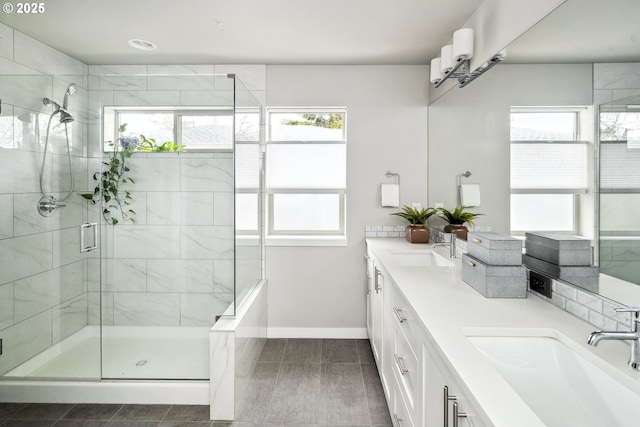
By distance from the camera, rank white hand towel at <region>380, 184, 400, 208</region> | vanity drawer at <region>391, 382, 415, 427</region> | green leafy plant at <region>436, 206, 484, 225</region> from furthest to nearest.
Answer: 1. white hand towel at <region>380, 184, 400, 208</region>
2. green leafy plant at <region>436, 206, 484, 225</region>
3. vanity drawer at <region>391, 382, 415, 427</region>

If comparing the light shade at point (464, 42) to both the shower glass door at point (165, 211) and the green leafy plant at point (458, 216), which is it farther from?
the shower glass door at point (165, 211)

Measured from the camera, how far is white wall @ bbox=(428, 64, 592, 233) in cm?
153

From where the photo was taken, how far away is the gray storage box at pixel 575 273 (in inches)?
54.2

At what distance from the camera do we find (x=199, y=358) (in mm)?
2738

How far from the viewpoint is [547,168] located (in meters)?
1.62

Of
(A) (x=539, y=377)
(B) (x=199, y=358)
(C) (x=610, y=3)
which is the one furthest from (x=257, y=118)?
(A) (x=539, y=377)

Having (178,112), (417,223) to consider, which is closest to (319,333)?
(417,223)

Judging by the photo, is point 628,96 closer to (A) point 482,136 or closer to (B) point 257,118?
(A) point 482,136

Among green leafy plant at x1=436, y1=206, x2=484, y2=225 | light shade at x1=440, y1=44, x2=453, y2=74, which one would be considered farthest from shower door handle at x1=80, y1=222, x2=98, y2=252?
light shade at x1=440, y1=44, x2=453, y2=74

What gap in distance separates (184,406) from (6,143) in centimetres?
210

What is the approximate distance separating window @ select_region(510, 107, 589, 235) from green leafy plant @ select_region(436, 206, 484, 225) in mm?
579

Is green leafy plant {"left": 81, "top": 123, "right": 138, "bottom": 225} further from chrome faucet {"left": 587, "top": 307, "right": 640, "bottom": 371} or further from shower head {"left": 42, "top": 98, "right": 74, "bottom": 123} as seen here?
chrome faucet {"left": 587, "top": 307, "right": 640, "bottom": 371}

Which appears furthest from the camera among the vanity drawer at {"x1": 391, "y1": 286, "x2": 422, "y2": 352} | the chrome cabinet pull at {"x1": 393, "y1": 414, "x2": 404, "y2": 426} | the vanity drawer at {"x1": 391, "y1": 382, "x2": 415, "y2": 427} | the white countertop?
the chrome cabinet pull at {"x1": 393, "y1": 414, "x2": 404, "y2": 426}

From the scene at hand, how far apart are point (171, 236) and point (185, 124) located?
90cm
